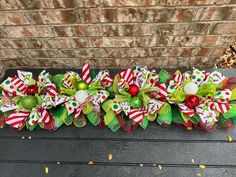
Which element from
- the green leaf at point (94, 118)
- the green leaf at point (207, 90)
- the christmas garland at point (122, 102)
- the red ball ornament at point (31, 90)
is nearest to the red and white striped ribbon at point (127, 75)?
the christmas garland at point (122, 102)

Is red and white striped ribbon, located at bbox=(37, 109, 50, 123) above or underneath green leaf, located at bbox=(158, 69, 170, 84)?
underneath

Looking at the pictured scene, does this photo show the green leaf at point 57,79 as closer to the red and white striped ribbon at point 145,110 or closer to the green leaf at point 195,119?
the red and white striped ribbon at point 145,110

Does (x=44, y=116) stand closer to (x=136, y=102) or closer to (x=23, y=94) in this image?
(x=23, y=94)

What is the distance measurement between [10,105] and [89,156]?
0.48 metres

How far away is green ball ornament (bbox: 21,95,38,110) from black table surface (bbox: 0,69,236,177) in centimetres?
14

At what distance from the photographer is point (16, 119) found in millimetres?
1130

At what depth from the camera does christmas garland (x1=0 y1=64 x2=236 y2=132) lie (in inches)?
44.0

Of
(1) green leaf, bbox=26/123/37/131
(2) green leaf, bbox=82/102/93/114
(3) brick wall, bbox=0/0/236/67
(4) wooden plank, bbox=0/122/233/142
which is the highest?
(3) brick wall, bbox=0/0/236/67

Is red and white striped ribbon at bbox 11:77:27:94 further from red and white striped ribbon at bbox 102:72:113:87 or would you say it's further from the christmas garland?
red and white striped ribbon at bbox 102:72:113:87

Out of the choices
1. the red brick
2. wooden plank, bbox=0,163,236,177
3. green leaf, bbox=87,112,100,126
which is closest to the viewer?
the red brick

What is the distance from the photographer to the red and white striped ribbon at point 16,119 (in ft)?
3.69

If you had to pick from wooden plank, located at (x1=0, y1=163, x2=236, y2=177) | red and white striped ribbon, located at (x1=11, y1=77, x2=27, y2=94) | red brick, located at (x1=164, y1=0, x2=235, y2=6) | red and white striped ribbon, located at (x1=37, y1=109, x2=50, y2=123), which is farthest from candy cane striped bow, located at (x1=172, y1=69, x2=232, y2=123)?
red and white striped ribbon, located at (x1=11, y1=77, x2=27, y2=94)

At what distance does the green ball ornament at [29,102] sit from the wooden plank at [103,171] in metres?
0.29

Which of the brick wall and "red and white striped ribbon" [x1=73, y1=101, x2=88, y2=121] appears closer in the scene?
the brick wall
